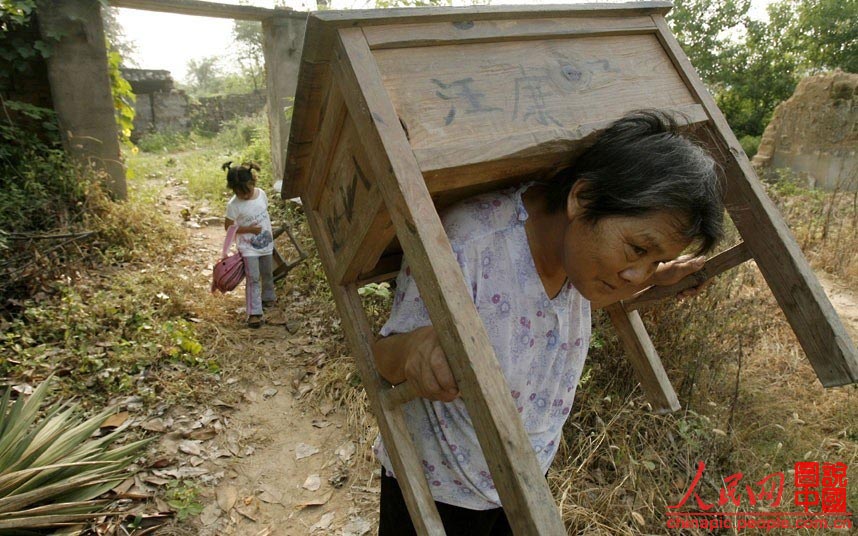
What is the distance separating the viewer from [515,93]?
3.58ft

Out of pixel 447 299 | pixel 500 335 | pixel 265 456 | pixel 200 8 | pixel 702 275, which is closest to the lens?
pixel 447 299

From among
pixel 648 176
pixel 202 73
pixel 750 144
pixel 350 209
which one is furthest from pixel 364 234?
pixel 202 73

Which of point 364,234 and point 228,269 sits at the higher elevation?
point 228,269

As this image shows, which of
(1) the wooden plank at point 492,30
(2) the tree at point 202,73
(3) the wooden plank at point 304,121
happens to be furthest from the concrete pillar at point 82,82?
(2) the tree at point 202,73

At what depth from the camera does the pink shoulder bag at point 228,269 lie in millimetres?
4426

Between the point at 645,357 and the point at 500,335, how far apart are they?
89 cm

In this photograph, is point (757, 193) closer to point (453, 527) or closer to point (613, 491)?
point (453, 527)

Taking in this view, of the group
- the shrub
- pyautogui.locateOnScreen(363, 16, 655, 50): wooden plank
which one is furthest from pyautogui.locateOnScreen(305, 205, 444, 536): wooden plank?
the shrub

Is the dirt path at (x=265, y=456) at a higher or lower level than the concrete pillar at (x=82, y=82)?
lower

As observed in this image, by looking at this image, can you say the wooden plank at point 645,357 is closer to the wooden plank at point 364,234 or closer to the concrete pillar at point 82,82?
the wooden plank at point 364,234

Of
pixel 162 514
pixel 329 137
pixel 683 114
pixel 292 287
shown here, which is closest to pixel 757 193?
pixel 683 114

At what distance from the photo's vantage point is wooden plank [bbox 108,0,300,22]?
17.7 ft

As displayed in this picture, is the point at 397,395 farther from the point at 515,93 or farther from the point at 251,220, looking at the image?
the point at 251,220

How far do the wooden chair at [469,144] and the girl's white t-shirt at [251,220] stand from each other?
3.26 meters
